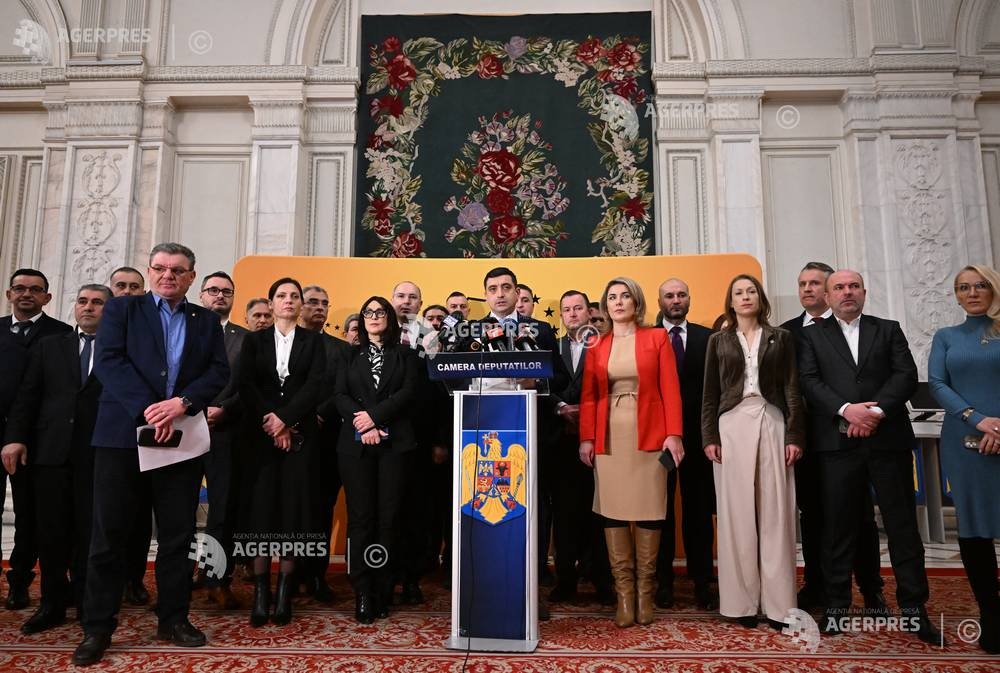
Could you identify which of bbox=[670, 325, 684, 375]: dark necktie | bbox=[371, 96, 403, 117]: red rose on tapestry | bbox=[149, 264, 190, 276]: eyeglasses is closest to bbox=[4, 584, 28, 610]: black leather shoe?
bbox=[149, 264, 190, 276]: eyeglasses

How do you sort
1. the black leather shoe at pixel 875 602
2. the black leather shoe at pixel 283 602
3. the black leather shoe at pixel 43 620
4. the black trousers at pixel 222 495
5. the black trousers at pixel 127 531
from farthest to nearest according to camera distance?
1. the black trousers at pixel 222 495
2. the black leather shoe at pixel 875 602
3. the black leather shoe at pixel 283 602
4. the black leather shoe at pixel 43 620
5. the black trousers at pixel 127 531

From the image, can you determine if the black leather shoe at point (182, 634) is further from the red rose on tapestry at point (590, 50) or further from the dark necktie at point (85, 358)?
the red rose on tapestry at point (590, 50)

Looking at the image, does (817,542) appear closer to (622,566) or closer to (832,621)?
(832,621)

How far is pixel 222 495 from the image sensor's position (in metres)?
3.24

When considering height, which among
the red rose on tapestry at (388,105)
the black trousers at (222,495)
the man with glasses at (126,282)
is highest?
the red rose on tapestry at (388,105)

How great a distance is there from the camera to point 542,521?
10.8ft

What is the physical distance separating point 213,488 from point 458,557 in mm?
1313

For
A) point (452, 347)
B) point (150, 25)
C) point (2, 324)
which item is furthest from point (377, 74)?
point (452, 347)

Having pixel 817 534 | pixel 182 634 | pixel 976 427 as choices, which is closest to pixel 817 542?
pixel 817 534

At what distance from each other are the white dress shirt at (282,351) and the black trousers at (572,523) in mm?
1311

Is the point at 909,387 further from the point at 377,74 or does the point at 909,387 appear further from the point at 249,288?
the point at 377,74

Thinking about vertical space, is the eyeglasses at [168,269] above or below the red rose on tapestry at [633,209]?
below

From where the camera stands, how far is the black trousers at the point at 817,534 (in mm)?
3180

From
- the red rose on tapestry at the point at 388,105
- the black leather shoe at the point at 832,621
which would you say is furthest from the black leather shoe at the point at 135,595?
the red rose on tapestry at the point at 388,105
